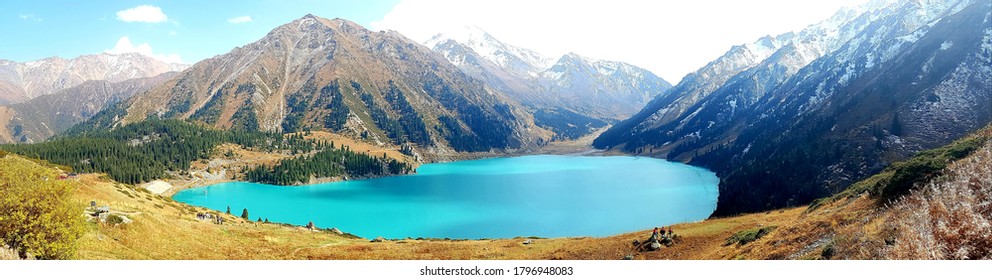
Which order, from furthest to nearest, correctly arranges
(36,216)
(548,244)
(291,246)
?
(548,244) < (291,246) < (36,216)

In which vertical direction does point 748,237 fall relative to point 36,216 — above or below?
below

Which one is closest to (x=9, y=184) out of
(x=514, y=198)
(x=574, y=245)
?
(x=574, y=245)

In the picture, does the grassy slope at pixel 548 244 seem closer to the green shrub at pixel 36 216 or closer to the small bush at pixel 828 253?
the small bush at pixel 828 253

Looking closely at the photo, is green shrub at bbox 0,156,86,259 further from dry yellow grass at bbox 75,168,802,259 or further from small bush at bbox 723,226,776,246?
small bush at bbox 723,226,776,246

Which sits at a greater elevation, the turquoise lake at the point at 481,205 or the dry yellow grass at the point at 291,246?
the dry yellow grass at the point at 291,246

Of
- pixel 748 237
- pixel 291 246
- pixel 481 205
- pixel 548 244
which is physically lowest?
pixel 481 205

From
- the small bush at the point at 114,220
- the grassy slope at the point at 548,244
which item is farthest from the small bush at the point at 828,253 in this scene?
the small bush at the point at 114,220

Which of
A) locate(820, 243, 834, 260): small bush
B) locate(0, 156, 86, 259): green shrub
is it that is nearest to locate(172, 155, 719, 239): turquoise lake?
locate(820, 243, 834, 260): small bush

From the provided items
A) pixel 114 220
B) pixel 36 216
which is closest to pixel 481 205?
pixel 114 220

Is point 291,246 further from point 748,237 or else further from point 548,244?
point 748,237
